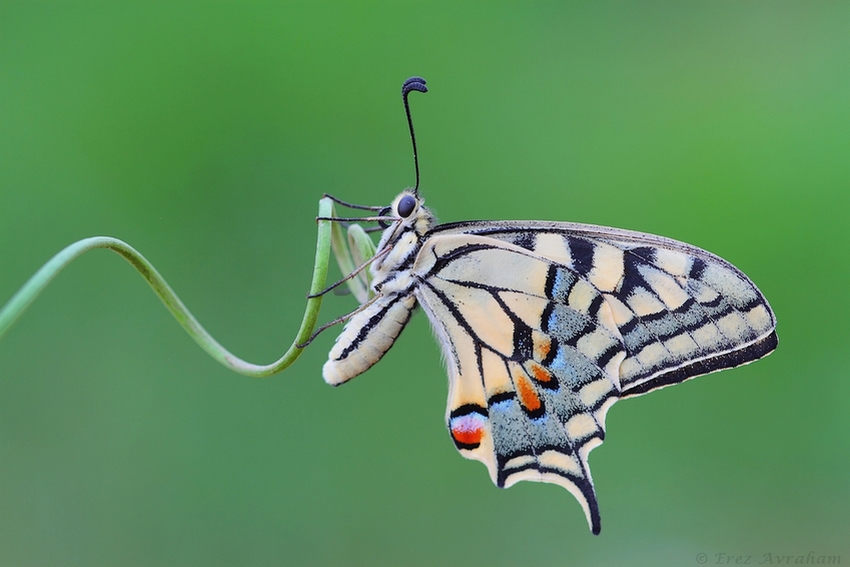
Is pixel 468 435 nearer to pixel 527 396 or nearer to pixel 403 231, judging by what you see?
pixel 527 396

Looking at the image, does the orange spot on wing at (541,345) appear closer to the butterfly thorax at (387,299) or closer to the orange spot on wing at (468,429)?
the orange spot on wing at (468,429)

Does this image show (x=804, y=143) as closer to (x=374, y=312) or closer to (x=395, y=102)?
(x=395, y=102)

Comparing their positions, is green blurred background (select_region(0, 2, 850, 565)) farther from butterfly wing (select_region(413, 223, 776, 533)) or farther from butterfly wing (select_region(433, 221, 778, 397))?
butterfly wing (select_region(433, 221, 778, 397))

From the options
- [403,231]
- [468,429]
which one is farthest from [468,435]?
[403,231]

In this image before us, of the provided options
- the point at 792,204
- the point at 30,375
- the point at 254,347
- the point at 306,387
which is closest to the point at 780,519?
the point at 792,204

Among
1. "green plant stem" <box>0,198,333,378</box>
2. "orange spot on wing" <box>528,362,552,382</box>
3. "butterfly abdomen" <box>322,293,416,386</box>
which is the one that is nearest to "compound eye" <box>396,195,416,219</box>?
"butterfly abdomen" <box>322,293,416,386</box>

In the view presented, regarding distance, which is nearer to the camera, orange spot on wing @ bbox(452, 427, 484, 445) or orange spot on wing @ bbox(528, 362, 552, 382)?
orange spot on wing @ bbox(452, 427, 484, 445)

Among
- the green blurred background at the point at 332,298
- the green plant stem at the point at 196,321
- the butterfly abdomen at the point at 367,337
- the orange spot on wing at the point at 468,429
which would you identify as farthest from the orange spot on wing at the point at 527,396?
the green blurred background at the point at 332,298
